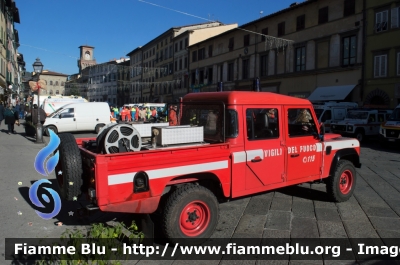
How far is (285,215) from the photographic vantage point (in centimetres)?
557

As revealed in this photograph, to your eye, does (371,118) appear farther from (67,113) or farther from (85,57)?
(85,57)

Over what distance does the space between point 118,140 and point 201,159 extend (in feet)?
3.49

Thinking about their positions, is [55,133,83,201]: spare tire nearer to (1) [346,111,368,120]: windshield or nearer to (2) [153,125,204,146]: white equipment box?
(2) [153,125,204,146]: white equipment box

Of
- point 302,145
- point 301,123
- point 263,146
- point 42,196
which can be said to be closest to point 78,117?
point 42,196

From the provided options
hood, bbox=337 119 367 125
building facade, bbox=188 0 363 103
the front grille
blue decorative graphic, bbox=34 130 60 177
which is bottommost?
the front grille

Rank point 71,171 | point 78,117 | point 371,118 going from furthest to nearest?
point 78,117 → point 371,118 → point 71,171

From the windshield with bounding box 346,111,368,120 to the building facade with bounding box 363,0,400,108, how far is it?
533cm

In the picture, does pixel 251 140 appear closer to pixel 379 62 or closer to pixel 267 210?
pixel 267 210

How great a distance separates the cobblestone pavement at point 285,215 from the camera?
4758mm

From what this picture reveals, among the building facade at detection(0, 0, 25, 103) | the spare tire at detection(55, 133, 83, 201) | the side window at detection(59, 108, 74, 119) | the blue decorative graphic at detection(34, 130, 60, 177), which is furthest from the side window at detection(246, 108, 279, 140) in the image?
the building facade at detection(0, 0, 25, 103)

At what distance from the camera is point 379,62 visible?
23.4 meters

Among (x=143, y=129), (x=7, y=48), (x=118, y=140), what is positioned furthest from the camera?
(x=7, y=48)

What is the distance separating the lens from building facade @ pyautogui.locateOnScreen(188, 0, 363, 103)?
25.4m

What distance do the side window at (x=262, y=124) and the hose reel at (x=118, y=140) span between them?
1593 mm
